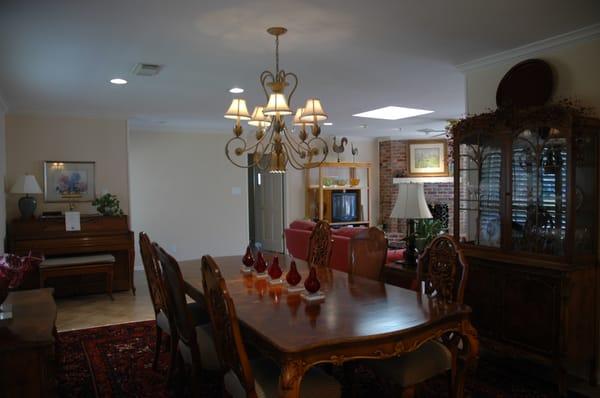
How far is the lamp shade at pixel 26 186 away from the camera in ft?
17.9

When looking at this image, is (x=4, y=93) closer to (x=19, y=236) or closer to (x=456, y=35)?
(x=19, y=236)

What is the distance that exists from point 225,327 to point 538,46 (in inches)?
117

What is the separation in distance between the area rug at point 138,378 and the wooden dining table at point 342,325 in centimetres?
69

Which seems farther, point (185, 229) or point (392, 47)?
point (185, 229)

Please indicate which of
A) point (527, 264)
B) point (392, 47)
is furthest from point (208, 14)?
point (527, 264)

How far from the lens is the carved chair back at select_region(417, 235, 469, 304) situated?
2.57 meters

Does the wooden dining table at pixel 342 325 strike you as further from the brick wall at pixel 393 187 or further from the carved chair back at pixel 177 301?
the brick wall at pixel 393 187

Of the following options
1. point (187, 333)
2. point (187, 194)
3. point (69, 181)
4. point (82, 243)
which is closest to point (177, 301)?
point (187, 333)

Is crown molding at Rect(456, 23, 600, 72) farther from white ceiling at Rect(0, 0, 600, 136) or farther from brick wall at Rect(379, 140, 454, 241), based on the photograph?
brick wall at Rect(379, 140, 454, 241)

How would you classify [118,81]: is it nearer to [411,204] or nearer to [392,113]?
[411,204]

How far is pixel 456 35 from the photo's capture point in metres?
3.11

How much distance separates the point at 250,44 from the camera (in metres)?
3.24

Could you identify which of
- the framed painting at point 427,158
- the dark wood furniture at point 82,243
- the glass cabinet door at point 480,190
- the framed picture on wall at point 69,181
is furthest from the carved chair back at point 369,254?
the framed painting at point 427,158

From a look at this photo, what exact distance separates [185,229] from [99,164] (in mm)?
2065
